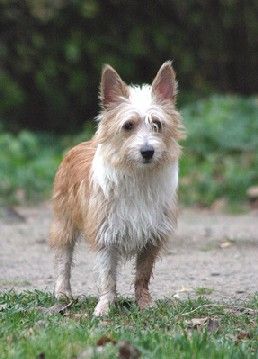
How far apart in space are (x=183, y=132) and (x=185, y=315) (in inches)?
54.2

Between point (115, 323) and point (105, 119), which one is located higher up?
point (105, 119)

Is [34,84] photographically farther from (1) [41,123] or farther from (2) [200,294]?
(2) [200,294]

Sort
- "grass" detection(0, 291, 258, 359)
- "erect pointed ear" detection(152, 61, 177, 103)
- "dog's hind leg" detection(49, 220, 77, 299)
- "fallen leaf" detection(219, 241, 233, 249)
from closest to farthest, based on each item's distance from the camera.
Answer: "grass" detection(0, 291, 258, 359) < "erect pointed ear" detection(152, 61, 177, 103) < "dog's hind leg" detection(49, 220, 77, 299) < "fallen leaf" detection(219, 241, 233, 249)

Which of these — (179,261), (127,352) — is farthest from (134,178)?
(179,261)

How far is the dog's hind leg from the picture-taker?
886 cm

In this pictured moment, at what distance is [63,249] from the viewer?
8.97 m

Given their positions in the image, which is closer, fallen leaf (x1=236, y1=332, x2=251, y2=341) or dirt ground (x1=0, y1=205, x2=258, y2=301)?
fallen leaf (x1=236, y1=332, x2=251, y2=341)

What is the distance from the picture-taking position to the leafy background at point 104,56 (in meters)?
21.5

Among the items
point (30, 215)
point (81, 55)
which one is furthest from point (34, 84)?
point (30, 215)

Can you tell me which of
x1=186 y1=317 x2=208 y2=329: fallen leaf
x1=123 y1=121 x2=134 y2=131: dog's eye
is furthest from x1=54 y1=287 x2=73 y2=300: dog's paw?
x1=123 y1=121 x2=134 y2=131: dog's eye

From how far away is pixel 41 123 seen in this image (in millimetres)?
23641

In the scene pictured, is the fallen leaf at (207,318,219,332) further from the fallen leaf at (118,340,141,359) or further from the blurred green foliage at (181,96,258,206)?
the blurred green foliage at (181,96,258,206)

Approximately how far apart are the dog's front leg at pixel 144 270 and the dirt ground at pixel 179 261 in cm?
58

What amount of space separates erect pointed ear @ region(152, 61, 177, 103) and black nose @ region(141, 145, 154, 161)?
19.1 inches
